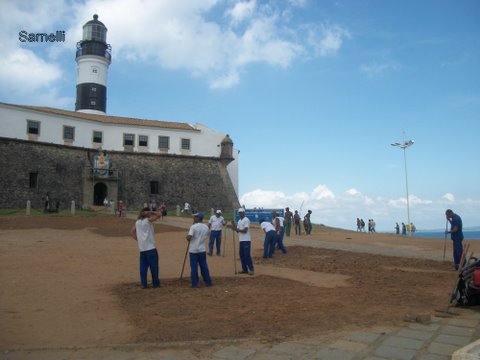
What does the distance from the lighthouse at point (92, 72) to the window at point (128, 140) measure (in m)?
5.60

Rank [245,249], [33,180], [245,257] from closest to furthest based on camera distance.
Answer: [245,257]
[245,249]
[33,180]

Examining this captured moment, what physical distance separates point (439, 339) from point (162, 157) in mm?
34509

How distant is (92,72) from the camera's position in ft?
132

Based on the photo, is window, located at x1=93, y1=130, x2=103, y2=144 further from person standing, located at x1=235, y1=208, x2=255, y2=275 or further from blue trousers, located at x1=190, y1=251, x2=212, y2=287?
blue trousers, located at x1=190, y1=251, x2=212, y2=287

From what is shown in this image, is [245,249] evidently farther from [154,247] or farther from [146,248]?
[146,248]

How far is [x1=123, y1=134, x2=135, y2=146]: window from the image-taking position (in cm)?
3675

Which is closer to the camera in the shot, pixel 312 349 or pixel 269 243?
pixel 312 349

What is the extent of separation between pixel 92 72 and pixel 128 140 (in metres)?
8.77

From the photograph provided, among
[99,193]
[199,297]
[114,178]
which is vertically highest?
[114,178]

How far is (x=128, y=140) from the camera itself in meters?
36.9

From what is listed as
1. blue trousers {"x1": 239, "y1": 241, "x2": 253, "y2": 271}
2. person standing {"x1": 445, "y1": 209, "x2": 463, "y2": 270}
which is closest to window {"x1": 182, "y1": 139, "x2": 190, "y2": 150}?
blue trousers {"x1": 239, "y1": 241, "x2": 253, "y2": 271}

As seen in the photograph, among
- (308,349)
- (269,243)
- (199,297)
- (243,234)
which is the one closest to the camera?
(308,349)

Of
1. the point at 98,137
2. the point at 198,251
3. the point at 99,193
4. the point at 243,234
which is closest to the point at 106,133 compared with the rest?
the point at 98,137

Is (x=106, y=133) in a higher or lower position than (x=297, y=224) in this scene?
higher
